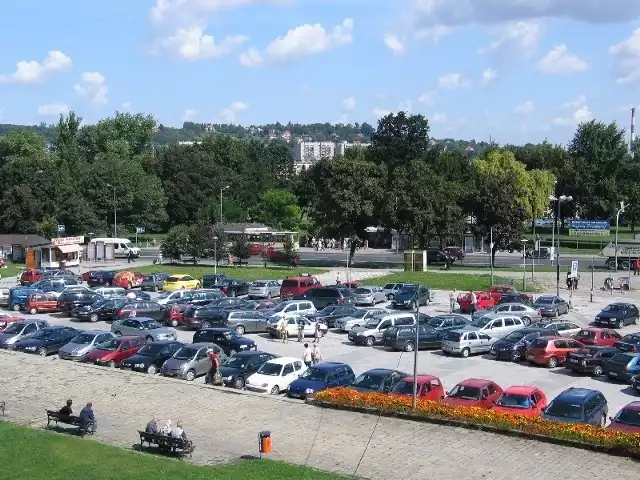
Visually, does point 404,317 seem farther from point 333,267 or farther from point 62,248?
point 62,248

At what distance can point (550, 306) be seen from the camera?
4562 cm

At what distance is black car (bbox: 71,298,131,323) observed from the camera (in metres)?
43.6

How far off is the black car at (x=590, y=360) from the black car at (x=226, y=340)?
12.9 meters

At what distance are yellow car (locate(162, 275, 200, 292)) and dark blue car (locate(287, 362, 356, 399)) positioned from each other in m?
28.1

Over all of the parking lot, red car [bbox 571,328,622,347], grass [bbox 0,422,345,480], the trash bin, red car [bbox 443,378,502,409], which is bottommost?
grass [bbox 0,422,345,480]

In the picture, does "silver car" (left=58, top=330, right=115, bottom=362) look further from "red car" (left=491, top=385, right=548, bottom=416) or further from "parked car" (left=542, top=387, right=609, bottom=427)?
"parked car" (left=542, top=387, right=609, bottom=427)

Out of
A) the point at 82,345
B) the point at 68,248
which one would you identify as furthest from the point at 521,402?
the point at 68,248

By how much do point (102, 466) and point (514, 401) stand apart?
12.0m

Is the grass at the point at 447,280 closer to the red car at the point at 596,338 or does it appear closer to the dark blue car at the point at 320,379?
the red car at the point at 596,338

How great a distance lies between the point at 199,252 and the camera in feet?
234

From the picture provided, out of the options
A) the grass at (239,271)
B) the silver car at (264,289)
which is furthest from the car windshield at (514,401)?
the grass at (239,271)

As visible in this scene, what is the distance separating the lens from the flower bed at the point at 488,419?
19888mm

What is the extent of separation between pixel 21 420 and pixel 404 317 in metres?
19.2

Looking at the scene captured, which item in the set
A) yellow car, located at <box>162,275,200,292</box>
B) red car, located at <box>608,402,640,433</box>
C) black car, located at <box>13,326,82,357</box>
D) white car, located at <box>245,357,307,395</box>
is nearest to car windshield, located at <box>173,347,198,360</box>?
white car, located at <box>245,357,307,395</box>
